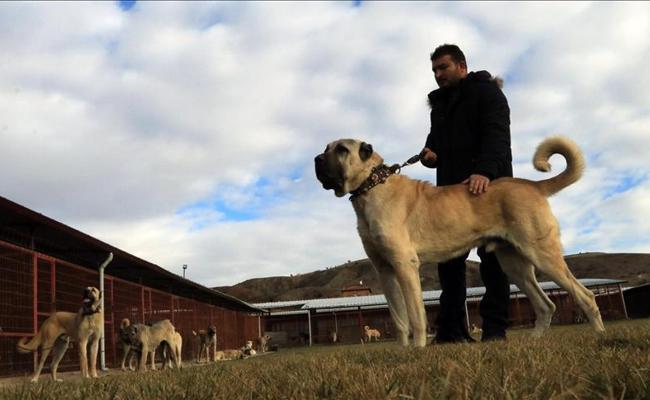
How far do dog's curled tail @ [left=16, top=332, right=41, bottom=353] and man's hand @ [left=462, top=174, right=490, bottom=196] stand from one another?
7.69 metres

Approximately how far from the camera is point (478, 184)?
5016 millimetres

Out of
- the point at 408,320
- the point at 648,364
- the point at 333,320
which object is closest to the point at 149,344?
the point at 408,320

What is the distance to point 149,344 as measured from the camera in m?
12.6

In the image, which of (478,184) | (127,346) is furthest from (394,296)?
(127,346)

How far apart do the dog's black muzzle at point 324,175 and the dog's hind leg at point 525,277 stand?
5.77 ft

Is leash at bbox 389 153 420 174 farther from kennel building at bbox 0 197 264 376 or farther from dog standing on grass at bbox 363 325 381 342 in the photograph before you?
dog standing on grass at bbox 363 325 381 342

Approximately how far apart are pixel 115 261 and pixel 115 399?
556 inches

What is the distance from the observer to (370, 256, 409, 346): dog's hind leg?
4992mm

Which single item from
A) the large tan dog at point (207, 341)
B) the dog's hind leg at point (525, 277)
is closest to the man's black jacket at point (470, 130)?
the dog's hind leg at point (525, 277)

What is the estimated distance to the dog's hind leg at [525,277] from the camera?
5328mm

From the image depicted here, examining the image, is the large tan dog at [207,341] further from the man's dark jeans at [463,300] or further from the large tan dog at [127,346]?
the man's dark jeans at [463,300]

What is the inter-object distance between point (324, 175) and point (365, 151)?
44cm

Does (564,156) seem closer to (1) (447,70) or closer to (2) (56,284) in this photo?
(1) (447,70)

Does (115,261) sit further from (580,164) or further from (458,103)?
(580,164)
